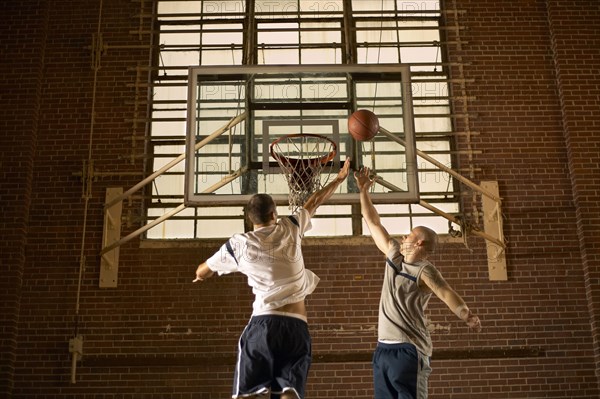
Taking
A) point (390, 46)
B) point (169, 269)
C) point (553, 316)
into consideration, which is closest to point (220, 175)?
point (169, 269)

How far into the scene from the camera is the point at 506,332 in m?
8.55

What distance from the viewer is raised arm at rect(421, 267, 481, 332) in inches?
191

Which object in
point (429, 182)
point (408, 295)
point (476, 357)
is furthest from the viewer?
point (429, 182)

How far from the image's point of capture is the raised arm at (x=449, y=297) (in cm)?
485

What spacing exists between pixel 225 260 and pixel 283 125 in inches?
99.5

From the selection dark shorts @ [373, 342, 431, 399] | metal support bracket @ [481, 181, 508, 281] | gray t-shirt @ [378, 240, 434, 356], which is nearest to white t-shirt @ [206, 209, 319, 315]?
gray t-shirt @ [378, 240, 434, 356]

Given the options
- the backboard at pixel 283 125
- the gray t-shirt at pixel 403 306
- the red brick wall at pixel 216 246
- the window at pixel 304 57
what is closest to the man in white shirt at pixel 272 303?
the gray t-shirt at pixel 403 306

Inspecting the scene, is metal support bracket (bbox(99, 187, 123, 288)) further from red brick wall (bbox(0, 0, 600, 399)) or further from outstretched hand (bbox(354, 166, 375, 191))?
outstretched hand (bbox(354, 166, 375, 191))

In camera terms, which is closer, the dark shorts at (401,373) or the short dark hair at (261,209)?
the dark shorts at (401,373)

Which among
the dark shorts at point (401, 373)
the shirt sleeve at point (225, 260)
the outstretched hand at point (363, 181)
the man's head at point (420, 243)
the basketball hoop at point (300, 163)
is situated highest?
the basketball hoop at point (300, 163)

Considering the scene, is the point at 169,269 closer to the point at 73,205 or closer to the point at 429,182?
the point at 73,205

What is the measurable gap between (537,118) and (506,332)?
2.61 m

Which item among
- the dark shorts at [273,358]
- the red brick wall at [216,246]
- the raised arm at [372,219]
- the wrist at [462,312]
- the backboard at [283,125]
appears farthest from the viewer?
the red brick wall at [216,246]

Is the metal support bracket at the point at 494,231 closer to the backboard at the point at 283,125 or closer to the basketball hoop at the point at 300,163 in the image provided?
the backboard at the point at 283,125
